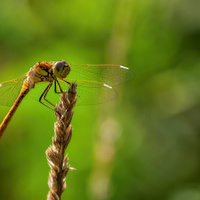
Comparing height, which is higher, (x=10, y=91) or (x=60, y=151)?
(x=10, y=91)

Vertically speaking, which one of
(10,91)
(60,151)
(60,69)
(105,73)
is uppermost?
(105,73)

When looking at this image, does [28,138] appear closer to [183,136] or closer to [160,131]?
[160,131]

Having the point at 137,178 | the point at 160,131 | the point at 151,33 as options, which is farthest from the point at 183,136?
the point at 151,33

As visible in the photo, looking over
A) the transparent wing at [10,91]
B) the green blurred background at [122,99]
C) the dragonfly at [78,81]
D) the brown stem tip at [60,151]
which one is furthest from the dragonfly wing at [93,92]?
the brown stem tip at [60,151]

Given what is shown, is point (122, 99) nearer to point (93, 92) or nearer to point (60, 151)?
point (93, 92)

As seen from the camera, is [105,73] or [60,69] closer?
[60,69]

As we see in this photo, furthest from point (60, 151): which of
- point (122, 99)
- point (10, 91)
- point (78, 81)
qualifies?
point (122, 99)
